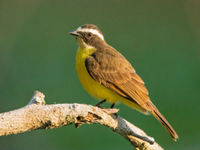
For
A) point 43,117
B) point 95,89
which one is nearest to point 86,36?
point 95,89

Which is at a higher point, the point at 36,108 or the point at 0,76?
the point at 0,76

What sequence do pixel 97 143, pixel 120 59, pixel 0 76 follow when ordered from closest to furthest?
pixel 120 59 < pixel 97 143 < pixel 0 76

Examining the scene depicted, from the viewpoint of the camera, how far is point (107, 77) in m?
5.10

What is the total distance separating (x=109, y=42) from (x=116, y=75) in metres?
2.90

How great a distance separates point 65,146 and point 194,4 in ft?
12.0

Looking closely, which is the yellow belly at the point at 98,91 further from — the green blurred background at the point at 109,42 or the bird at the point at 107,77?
the green blurred background at the point at 109,42

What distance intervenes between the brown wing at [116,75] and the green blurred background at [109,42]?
1.82 metres

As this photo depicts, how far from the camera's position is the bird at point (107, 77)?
4.97 metres

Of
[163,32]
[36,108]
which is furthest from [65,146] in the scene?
[36,108]

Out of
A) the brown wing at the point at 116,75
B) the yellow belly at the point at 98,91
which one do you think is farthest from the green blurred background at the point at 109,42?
the yellow belly at the point at 98,91

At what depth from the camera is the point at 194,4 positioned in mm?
9258

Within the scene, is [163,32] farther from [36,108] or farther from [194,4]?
[36,108]

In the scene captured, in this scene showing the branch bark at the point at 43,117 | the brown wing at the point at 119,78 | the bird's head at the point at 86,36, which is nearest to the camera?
the branch bark at the point at 43,117

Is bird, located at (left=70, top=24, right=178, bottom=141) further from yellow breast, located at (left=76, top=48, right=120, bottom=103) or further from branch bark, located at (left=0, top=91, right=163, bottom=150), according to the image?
branch bark, located at (left=0, top=91, right=163, bottom=150)
